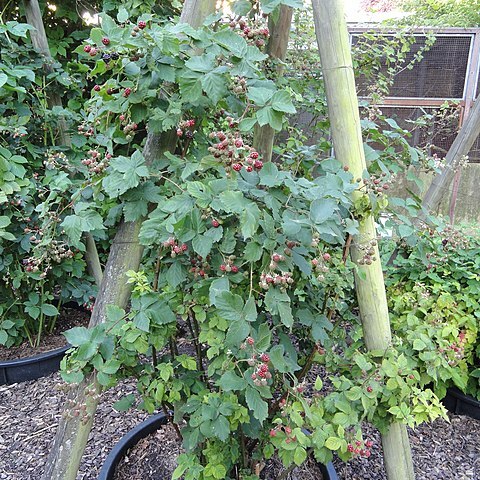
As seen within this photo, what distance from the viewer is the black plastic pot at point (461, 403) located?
2.21 m

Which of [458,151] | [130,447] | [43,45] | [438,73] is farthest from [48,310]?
[438,73]

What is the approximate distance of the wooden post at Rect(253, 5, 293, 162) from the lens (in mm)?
1239

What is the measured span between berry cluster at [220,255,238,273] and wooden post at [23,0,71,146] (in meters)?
2.02

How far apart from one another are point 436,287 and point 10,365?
90.7 inches

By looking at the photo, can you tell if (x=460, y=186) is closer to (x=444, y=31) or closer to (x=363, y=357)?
(x=444, y=31)

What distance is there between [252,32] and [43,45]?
1.97 metres

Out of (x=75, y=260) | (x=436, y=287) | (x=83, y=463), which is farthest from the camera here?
(x=75, y=260)

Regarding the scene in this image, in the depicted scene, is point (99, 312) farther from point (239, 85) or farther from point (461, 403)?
point (461, 403)

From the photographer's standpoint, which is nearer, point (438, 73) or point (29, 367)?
point (29, 367)

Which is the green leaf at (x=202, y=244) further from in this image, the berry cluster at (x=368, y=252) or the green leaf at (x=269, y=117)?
the berry cluster at (x=368, y=252)

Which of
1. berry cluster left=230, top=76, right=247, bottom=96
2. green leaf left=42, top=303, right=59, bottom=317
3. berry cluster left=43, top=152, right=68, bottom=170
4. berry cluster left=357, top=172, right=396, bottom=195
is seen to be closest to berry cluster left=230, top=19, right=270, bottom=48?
berry cluster left=230, top=76, right=247, bottom=96

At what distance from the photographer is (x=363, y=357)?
120cm

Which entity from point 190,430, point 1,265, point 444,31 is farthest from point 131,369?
point 444,31

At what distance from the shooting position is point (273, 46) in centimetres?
131
